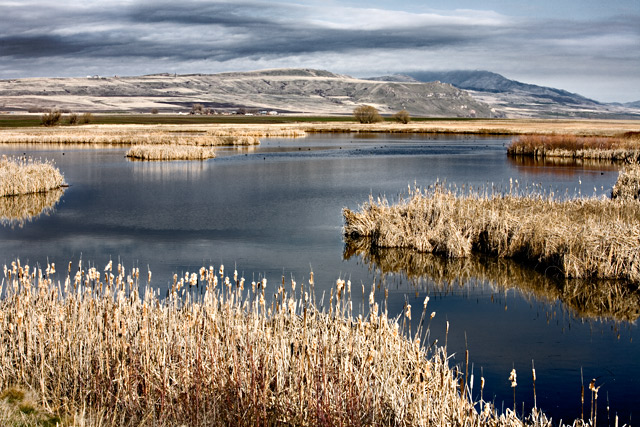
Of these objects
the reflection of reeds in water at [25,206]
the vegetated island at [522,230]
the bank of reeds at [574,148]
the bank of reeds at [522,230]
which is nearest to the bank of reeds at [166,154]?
the reflection of reeds in water at [25,206]

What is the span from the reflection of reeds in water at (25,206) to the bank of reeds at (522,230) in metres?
10.8

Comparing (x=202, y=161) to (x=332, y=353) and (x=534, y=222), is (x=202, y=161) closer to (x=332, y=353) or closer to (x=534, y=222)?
(x=534, y=222)

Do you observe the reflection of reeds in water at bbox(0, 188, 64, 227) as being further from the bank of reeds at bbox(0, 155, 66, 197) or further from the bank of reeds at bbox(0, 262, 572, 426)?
the bank of reeds at bbox(0, 262, 572, 426)

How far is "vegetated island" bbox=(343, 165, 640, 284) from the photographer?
44.1 ft

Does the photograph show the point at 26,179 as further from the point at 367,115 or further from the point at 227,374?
the point at 367,115

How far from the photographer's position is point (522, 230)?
50.8 feet

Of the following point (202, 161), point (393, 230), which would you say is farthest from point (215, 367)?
point (202, 161)

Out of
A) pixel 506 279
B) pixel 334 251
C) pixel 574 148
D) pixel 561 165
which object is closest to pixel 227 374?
pixel 506 279

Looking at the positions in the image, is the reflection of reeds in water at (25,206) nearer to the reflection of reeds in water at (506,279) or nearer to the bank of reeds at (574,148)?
the reflection of reeds in water at (506,279)

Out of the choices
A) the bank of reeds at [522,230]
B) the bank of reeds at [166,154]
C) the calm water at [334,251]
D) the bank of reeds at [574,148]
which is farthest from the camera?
the bank of reeds at [574,148]

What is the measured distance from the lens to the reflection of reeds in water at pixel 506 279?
40.0 feet

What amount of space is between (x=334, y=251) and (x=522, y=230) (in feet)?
15.0

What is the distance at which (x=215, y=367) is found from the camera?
6836mm

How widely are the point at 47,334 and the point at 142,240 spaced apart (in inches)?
391
